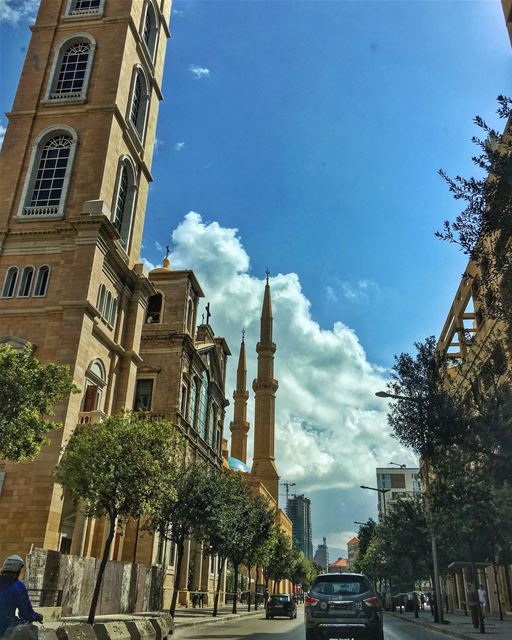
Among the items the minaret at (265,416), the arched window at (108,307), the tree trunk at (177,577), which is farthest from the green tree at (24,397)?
the minaret at (265,416)

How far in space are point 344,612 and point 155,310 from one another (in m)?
32.9

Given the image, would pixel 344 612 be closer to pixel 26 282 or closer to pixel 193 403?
pixel 26 282

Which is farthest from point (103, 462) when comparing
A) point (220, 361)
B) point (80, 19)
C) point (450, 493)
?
point (220, 361)

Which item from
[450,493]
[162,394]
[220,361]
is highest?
[220,361]

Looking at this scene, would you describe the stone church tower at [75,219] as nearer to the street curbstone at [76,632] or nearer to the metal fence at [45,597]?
the metal fence at [45,597]

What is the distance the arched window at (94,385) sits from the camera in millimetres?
28250

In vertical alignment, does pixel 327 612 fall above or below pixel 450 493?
below

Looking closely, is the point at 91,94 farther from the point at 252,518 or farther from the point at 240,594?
the point at 240,594

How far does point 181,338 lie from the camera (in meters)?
41.0

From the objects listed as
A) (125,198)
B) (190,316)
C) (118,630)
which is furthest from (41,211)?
(118,630)

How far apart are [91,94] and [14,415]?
25.7 m

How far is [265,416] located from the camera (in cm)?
9706

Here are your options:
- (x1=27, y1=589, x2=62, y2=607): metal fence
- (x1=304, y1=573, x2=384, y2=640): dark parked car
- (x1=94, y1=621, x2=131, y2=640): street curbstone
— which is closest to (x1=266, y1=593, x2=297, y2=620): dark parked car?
(x1=27, y1=589, x2=62, y2=607): metal fence

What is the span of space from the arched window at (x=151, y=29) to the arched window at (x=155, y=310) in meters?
17.5
